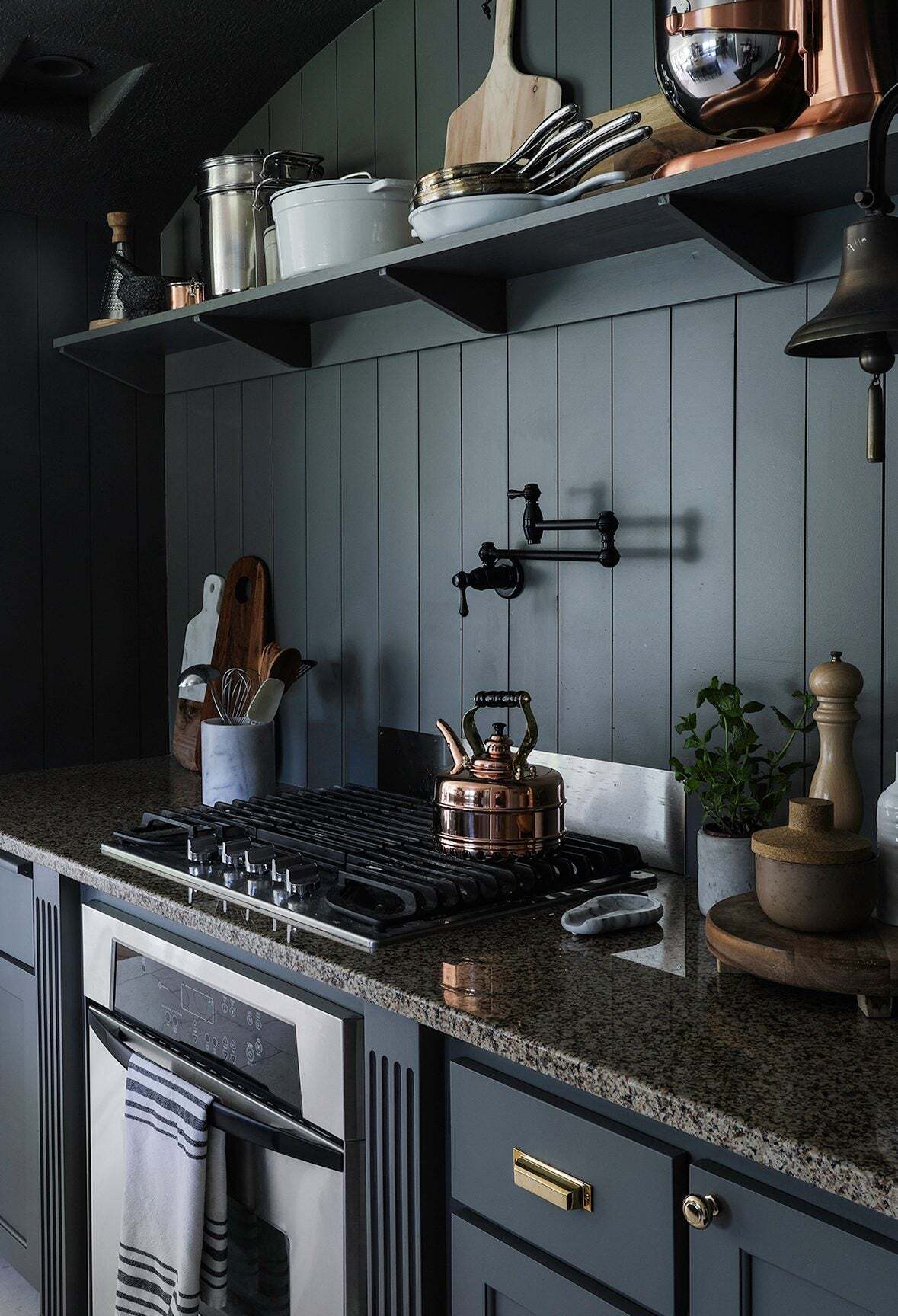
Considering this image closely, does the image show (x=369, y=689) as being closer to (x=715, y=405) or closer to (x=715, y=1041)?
(x=715, y=405)

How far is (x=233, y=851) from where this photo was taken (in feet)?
5.94

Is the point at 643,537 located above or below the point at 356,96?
below

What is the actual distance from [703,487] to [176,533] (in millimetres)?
1570

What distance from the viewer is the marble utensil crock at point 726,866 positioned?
5.02 feet

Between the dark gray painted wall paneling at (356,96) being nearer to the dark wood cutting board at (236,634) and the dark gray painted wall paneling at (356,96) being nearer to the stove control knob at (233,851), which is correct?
the dark wood cutting board at (236,634)

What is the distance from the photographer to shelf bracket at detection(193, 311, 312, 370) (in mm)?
2387

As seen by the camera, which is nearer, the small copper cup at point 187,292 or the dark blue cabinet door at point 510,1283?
the dark blue cabinet door at point 510,1283

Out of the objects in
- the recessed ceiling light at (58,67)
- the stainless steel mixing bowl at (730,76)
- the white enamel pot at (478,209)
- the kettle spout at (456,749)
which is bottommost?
the kettle spout at (456,749)

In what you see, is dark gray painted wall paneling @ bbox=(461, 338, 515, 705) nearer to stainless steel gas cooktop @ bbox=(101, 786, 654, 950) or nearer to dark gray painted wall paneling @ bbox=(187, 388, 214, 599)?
stainless steel gas cooktop @ bbox=(101, 786, 654, 950)

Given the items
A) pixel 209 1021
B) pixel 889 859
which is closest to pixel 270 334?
pixel 209 1021

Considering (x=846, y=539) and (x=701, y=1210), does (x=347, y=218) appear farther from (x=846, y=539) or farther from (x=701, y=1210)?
(x=701, y=1210)

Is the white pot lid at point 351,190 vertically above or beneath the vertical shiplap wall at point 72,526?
above

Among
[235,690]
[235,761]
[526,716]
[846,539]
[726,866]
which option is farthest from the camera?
[235,690]

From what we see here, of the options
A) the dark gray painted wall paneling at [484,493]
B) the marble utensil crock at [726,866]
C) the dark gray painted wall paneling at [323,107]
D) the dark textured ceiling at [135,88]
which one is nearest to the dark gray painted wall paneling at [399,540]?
the dark gray painted wall paneling at [484,493]
